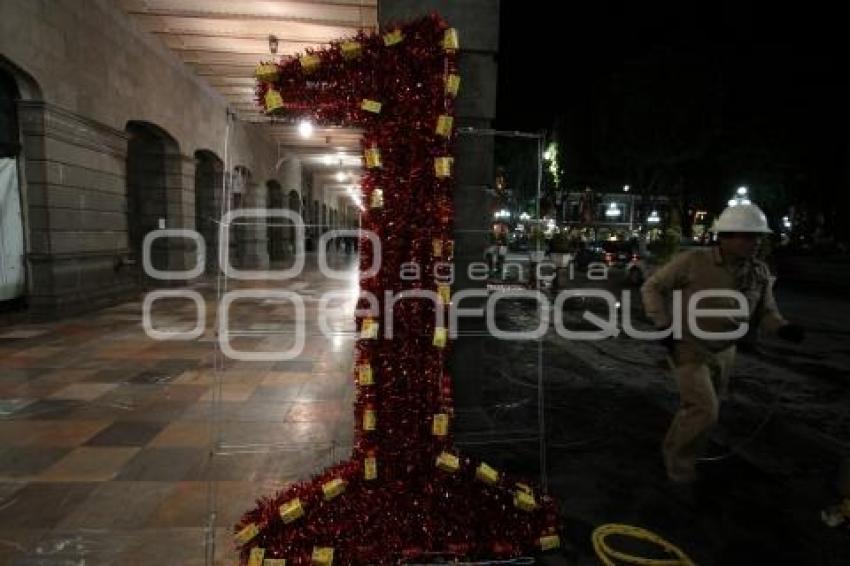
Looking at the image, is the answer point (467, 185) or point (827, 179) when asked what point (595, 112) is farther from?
point (467, 185)

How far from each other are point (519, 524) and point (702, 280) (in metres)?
2.39

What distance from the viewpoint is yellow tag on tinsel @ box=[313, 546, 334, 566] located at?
3332 millimetres

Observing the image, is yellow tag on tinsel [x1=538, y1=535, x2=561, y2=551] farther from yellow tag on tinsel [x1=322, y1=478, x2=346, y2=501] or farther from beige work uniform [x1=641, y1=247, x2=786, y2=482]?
beige work uniform [x1=641, y1=247, x2=786, y2=482]

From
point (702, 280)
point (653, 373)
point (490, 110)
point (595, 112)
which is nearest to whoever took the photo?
point (702, 280)

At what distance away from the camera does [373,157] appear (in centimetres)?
343

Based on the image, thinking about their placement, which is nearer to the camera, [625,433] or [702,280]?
[702,280]

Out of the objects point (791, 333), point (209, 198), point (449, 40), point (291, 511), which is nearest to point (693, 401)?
point (791, 333)

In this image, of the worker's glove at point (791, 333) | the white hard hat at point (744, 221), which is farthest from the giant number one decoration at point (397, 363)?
the worker's glove at point (791, 333)

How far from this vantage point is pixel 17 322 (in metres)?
10.8

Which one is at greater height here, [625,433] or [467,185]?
[467,185]

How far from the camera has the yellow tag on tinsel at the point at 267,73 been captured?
10.8 feet

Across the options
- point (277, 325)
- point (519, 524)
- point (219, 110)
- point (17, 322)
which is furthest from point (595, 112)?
point (519, 524)

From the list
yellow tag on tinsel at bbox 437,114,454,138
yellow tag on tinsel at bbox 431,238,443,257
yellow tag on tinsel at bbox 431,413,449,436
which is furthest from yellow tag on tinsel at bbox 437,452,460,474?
yellow tag on tinsel at bbox 437,114,454,138

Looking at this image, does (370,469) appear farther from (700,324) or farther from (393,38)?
(700,324)
